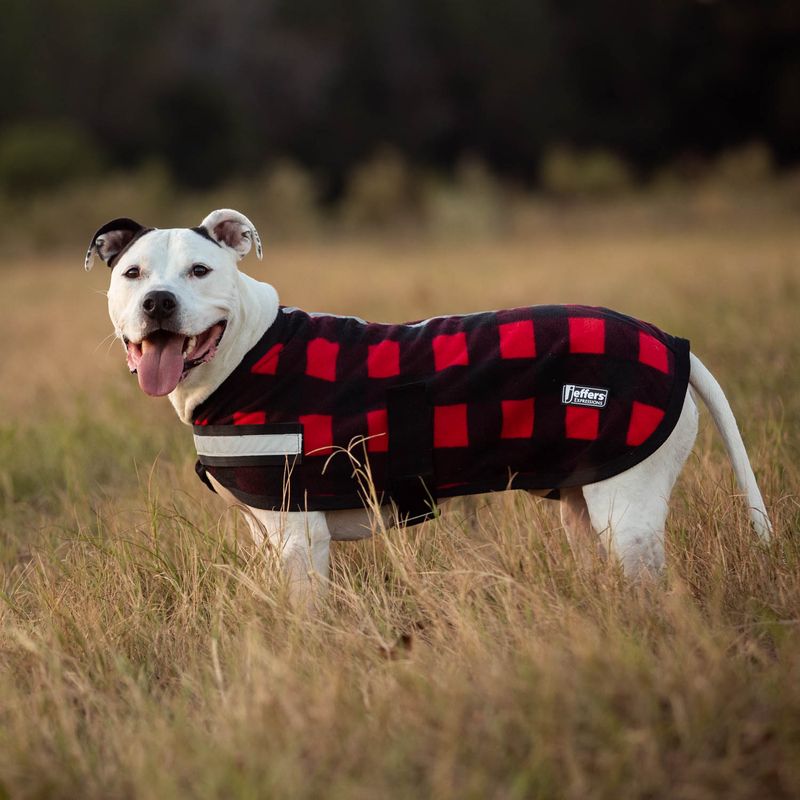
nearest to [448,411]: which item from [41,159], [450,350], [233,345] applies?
[450,350]

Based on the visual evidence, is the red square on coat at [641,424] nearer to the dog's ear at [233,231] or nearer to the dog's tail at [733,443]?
the dog's tail at [733,443]

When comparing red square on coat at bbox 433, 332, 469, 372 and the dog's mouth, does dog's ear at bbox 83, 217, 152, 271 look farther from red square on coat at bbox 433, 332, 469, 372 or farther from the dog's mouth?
red square on coat at bbox 433, 332, 469, 372

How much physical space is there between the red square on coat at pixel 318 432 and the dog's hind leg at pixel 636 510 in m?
0.85

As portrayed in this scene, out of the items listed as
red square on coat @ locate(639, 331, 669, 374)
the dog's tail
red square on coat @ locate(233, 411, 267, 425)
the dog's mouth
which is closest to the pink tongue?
the dog's mouth

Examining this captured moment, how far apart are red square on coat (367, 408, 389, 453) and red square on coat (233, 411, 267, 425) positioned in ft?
1.13

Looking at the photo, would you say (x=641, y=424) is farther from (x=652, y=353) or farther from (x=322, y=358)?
(x=322, y=358)

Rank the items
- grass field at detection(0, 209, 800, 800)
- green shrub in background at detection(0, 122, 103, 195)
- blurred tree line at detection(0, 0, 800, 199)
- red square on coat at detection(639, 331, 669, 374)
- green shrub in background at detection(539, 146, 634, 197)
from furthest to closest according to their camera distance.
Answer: blurred tree line at detection(0, 0, 800, 199) → green shrub in background at detection(539, 146, 634, 197) → green shrub in background at detection(0, 122, 103, 195) → red square on coat at detection(639, 331, 669, 374) → grass field at detection(0, 209, 800, 800)

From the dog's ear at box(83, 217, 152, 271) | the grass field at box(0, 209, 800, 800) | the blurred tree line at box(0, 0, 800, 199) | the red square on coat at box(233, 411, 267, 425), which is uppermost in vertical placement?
the blurred tree line at box(0, 0, 800, 199)

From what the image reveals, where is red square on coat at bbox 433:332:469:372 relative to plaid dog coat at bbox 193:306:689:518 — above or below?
above

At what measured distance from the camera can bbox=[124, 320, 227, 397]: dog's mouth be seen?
10.3ft

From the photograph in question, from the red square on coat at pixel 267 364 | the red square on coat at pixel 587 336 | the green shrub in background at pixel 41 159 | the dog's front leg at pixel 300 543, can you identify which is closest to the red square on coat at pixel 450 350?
the red square on coat at pixel 587 336

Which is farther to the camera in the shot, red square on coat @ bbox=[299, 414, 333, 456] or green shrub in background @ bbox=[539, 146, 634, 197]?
green shrub in background @ bbox=[539, 146, 634, 197]

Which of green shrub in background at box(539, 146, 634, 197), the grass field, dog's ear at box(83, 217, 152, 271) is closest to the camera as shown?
the grass field

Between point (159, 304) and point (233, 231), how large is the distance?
1.80ft
